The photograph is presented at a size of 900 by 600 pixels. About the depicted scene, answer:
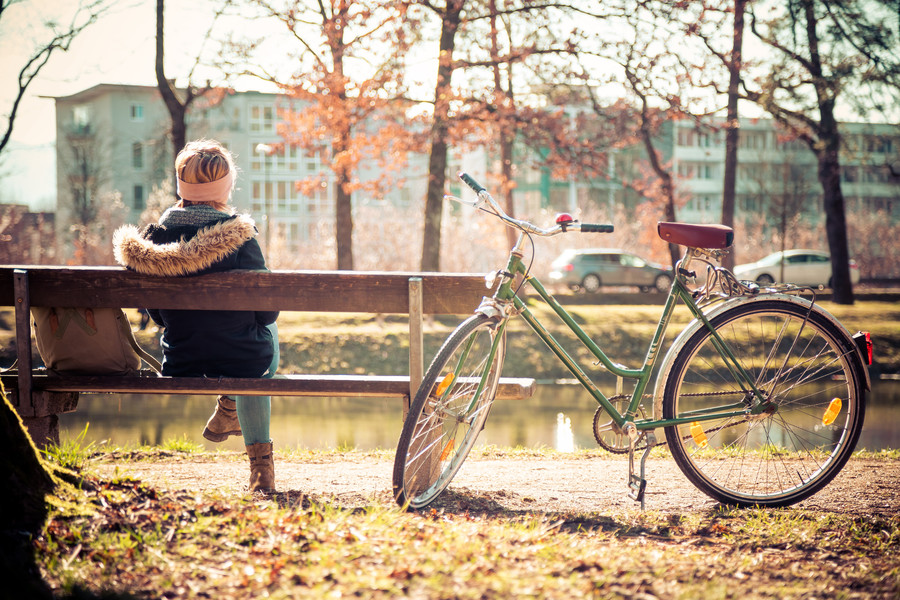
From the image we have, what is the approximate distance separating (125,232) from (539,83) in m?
14.6

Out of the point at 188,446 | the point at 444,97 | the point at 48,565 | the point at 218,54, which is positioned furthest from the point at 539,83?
the point at 48,565

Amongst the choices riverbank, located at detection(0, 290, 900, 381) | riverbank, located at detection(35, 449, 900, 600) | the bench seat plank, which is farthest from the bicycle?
riverbank, located at detection(0, 290, 900, 381)

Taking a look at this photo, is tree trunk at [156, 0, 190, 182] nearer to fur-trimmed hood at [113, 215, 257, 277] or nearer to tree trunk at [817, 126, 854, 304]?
fur-trimmed hood at [113, 215, 257, 277]

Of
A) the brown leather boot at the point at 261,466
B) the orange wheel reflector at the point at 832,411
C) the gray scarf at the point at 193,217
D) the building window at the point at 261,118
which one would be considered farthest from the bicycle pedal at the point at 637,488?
the building window at the point at 261,118

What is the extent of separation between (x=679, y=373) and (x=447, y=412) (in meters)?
1.13

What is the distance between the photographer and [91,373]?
155 inches

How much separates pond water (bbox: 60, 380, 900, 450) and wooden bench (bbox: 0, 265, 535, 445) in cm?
303

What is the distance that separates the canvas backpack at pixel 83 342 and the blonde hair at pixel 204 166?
2.27 ft

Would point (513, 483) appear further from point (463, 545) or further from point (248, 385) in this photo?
point (463, 545)

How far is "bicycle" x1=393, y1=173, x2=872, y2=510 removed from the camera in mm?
3623

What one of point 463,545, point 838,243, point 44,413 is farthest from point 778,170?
point 463,545

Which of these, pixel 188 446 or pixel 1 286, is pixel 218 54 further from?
pixel 1 286

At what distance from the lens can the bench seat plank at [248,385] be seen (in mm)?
3707

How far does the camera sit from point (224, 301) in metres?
3.79
